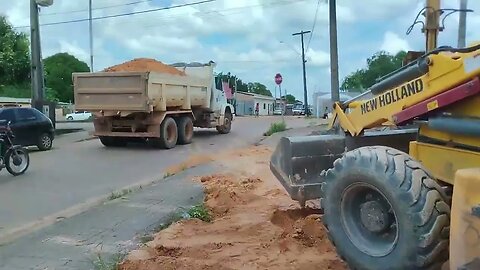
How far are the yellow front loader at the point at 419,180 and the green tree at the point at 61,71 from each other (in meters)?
78.2

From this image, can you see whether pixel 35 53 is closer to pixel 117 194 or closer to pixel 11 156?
pixel 11 156

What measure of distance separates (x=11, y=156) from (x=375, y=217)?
10523 millimetres

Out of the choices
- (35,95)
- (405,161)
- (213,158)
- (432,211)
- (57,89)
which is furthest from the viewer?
(57,89)

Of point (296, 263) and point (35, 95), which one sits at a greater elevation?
point (35, 95)

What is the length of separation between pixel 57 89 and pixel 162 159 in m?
72.7

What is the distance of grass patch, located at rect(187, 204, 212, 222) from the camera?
744cm

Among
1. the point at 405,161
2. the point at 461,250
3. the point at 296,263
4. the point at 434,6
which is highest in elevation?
the point at 434,6

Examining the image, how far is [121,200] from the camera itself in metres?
8.88

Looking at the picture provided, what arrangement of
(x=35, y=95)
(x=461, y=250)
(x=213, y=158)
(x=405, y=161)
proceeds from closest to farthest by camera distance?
(x=461, y=250) → (x=405, y=161) → (x=213, y=158) → (x=35, y=95)

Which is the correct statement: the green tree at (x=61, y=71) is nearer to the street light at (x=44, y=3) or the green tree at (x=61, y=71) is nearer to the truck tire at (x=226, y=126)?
the street light at (x=44, y=3)

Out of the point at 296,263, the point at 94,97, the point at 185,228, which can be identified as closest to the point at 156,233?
the point at 185,228

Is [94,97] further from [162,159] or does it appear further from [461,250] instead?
[461,250]

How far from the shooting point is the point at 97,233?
22.2ft

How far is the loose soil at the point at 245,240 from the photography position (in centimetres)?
532
